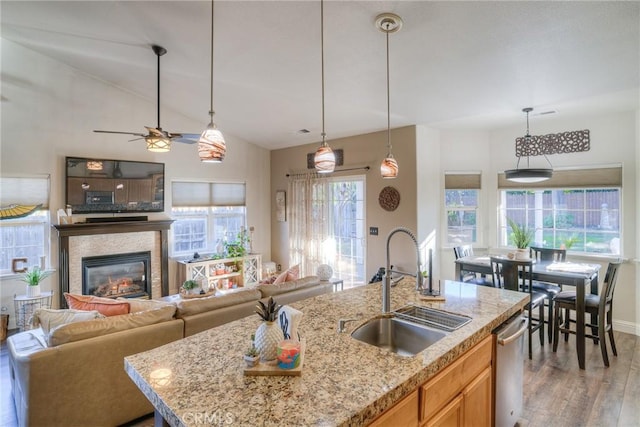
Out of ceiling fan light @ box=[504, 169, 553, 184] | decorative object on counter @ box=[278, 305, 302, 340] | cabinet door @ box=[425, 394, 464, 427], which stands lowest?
cabinet door @ box=[425, 394, 464, 427]

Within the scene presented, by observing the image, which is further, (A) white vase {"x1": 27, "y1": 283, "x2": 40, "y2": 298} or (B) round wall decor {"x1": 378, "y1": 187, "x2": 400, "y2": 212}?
(B) round wall decor {"x1": 378, "y1": 187, "x2": 400, "y2": 212}

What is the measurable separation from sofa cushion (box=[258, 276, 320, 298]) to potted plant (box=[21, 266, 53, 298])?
301 centimetres

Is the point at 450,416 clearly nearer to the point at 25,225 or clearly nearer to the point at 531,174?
the point at 531,174

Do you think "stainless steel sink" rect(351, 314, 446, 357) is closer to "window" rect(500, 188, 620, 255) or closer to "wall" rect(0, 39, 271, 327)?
"window" rect(500, 188, 620, 255)

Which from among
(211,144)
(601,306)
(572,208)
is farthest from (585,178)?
(211,144)

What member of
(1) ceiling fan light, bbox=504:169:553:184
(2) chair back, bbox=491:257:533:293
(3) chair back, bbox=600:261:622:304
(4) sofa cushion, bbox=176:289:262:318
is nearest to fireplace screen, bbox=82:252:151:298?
(4) sofa cushion, bbox=176:289:262:318

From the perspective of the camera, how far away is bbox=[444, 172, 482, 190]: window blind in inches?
219

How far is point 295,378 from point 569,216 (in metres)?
5.17

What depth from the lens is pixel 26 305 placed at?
4168 millimetres

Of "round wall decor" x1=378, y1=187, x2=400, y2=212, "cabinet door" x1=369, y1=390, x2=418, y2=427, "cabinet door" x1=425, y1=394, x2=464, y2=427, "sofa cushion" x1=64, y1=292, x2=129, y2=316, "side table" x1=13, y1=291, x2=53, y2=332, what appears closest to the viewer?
"cabinet door" x1=369, y1=390, x2=418, y2=427

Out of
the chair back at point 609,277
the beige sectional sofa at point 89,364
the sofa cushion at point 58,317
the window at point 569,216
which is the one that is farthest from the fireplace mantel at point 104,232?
the chair back at point 609,277

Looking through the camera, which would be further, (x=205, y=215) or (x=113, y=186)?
(x=205, y=215)

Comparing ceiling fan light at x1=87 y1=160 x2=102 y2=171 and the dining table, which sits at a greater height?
ceiling fan light at x1=87 y1=160 x2=102 y2=171

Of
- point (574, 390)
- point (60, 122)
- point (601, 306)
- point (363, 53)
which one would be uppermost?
point (363, 53)
